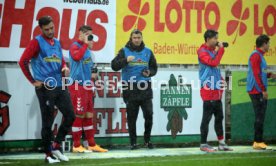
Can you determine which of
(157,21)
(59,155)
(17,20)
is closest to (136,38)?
(157,21)

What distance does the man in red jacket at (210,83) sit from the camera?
10.5 m

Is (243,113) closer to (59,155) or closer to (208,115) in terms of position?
(208,115)

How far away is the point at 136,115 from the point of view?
1068cm

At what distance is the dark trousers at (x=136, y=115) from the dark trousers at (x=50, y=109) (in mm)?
1943

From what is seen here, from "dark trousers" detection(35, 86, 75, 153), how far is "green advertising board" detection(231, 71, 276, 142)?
14.3 ft

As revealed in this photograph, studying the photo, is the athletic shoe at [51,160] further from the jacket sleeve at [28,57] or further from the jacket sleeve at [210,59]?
the jacket sleeve at [210,59]

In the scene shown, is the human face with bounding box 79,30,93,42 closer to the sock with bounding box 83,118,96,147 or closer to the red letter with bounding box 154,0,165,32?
the sock with bounding box 83,118,96,147

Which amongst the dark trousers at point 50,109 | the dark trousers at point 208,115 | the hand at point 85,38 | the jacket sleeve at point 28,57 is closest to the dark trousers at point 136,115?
the dark trousers at point 208,115

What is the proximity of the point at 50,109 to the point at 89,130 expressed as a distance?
5.80 feet

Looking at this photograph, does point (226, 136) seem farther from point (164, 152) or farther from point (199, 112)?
point (164, 152)

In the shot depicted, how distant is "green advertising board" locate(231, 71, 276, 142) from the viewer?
12094mm

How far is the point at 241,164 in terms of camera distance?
8.59 meters

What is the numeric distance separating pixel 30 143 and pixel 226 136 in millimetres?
3907

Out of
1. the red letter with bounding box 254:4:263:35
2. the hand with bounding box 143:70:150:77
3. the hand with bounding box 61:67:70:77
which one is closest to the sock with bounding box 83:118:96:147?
the hand with bounding box 143:70:150:77
